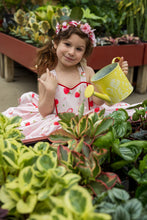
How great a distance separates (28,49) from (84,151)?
7.42 ft

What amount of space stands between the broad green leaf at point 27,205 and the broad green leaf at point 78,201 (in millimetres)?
73

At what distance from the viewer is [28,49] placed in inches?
104

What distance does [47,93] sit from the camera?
140 cm

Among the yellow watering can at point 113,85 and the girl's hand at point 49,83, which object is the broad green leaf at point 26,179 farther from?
the girl's hand at point 49,83

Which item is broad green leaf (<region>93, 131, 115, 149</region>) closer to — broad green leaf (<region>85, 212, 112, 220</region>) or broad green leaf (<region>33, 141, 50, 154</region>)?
Result: broad green leaf (<region>33, 141, 50, 154</region>)

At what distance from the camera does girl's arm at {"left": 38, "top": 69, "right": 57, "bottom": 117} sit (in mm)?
1385

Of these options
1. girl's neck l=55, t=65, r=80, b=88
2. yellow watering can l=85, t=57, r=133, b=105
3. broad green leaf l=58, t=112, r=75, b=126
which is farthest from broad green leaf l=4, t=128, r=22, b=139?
girl's neck l=55, t=65, r=80, b=88

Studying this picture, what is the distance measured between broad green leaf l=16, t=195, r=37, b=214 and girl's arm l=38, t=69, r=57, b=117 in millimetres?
971

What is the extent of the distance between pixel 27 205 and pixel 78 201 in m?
0.09

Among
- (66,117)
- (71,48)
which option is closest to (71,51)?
(71,48)

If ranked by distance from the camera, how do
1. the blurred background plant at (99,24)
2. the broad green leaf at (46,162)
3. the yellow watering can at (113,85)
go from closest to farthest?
the broad green leaf at (46,162) < the yellow watering can at (113,85) < the blurred background plant at (99,24)

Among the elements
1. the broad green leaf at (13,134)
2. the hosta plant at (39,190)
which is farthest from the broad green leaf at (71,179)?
the broad green leaf at (13,134)

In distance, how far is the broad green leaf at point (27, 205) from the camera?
0.40 m

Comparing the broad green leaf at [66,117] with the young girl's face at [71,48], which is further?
the young girl's face at [71,48]
